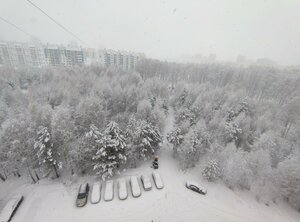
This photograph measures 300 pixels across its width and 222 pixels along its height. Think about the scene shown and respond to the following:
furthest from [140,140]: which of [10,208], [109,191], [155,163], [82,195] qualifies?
[10,208]

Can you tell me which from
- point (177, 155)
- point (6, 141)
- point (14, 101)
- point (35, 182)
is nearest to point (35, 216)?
point (35, 182)

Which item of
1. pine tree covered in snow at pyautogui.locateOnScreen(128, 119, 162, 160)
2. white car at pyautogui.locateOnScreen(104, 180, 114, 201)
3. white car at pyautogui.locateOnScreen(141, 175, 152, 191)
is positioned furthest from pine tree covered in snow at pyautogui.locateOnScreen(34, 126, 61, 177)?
white car at pyautogui.locateOnScreen(141, 175, 152, 191)

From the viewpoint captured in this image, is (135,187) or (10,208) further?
(135,187)

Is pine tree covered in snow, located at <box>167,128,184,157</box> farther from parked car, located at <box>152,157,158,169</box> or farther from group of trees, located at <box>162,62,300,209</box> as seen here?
parked car, located at <box>152,157,158,169</box>

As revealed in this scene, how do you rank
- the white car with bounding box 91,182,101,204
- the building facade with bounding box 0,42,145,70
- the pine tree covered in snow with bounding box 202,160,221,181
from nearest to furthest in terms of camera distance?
1. the white car with bounding box 91,182,101,204
2. the pine tree covered in snow with bounding box 202,160,221,181
3. the building facade with bounding box 0,42,145,70

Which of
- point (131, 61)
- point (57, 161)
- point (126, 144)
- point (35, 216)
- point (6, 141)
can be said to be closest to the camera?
point (35, 216)

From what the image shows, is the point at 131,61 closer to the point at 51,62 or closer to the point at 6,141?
the point at 51,62

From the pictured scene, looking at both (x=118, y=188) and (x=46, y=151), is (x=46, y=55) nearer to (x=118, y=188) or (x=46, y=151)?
(x=46, y=151)
